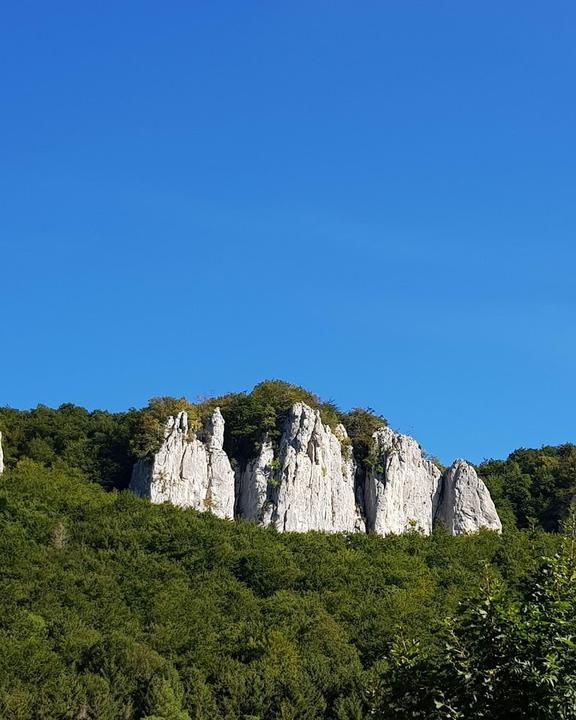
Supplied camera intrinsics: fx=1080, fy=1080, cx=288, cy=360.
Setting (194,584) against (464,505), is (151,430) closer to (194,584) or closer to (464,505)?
(194,584)

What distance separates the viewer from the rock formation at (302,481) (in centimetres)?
6662

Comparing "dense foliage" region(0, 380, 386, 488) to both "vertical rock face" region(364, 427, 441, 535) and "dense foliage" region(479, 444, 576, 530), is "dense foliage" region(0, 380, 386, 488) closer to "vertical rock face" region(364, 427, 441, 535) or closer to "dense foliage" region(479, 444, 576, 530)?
"vertical rock face" region(364, 427, 441, 535)

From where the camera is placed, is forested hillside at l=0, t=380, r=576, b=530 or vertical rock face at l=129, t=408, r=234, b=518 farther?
forested hillside at l=0, t=380, r=576, b=530

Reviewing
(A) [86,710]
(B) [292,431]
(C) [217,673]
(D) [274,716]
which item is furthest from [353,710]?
(B) [292,431]

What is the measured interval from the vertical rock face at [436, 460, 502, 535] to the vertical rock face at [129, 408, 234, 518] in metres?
15.7

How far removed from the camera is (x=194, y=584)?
57.5 m

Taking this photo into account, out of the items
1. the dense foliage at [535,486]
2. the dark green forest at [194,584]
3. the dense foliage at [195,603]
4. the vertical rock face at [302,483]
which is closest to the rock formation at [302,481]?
the vertical rock face at [302,483]

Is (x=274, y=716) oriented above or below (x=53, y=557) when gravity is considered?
below

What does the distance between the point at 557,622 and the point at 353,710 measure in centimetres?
3089

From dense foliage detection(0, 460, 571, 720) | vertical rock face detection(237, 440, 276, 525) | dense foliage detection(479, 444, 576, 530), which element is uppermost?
dense foliage detection(479, 444, 576, 530)

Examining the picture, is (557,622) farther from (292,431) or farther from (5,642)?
(292,431)

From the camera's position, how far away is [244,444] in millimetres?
70062

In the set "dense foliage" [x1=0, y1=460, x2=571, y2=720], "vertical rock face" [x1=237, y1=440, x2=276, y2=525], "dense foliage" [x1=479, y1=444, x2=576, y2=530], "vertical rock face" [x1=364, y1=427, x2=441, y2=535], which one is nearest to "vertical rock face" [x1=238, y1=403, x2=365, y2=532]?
"vertical rock face" [x1=237, y1=440, x2=276, y2=525]

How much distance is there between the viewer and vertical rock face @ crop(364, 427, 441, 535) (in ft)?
228
